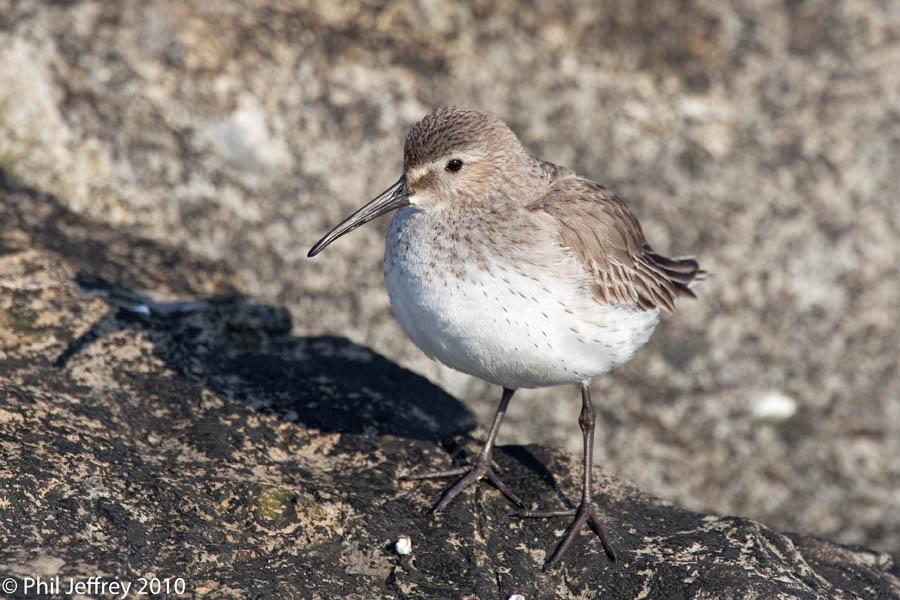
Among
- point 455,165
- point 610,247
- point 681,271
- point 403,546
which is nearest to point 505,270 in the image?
point 455,165

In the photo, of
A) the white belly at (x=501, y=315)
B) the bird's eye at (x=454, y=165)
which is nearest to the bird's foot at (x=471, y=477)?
the white belly at (x=501, y=315)

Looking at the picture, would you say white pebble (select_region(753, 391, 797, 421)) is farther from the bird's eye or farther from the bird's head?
the bird's eye

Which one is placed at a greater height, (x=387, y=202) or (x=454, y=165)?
(x=454, y=165)

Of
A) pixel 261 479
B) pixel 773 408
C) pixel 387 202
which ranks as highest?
pixel 773 408

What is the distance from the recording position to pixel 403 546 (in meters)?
4.80

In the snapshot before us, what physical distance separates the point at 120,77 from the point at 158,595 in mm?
5039

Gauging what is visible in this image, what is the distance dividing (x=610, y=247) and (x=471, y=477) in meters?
1.62

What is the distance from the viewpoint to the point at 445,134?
5.36 meters

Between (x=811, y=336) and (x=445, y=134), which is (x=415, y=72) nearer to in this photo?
(x=445, y=134)

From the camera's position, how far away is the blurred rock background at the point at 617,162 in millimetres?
7602

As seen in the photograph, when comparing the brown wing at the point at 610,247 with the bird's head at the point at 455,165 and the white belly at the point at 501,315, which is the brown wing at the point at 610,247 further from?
the bird's head at the point at 455,165

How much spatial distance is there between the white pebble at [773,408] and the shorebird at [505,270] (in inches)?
96.9

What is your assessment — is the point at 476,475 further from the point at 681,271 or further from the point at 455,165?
the point at 681,271

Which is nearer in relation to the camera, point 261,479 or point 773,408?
point 261,479
